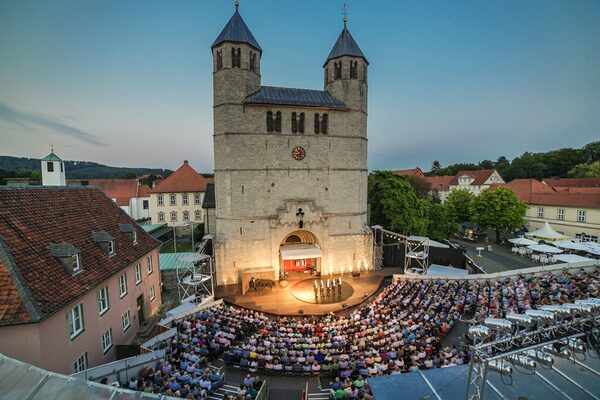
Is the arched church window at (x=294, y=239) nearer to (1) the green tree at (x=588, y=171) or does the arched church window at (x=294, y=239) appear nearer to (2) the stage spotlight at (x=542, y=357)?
(2) the stage spotlight at (x=542, y=357)

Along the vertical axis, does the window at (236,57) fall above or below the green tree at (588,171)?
above

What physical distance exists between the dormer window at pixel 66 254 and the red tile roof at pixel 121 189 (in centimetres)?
3861

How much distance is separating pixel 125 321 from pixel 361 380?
493 inches

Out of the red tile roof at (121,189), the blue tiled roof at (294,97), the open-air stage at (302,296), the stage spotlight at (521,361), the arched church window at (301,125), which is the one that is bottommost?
the open-air stage at (302,296)

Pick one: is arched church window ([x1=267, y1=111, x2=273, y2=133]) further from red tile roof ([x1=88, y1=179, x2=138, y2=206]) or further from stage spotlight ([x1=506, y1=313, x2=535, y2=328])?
red tile roof ([x1=88, y1=179, x2=138, y2=206])

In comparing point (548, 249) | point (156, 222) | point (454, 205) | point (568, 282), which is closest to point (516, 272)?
point (568, 282)

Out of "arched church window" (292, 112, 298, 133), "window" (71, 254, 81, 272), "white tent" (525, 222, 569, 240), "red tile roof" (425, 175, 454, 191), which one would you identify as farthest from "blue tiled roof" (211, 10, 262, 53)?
"red tile roof" (425, 175, 454, 191)

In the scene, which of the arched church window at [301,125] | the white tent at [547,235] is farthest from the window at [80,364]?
the white tent at [547,235]

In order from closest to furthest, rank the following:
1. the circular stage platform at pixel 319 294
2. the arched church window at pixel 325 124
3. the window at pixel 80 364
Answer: the window at pixel 80 364
the circular stage platform at pixel 319 294
the arched church window at pixel 325 124

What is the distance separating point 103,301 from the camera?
12.6 metres

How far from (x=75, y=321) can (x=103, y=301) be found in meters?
2.04

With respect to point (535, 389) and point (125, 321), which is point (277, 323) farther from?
point (535, 389)

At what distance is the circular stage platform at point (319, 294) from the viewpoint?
19.1m

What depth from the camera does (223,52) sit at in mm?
21062
